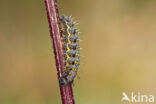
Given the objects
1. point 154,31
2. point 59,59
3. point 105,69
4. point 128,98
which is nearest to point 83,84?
point 105,69

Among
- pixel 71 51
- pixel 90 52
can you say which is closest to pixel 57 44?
pixel 71 51

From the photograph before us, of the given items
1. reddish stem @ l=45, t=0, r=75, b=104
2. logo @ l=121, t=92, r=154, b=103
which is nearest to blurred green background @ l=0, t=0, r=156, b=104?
logo @ l=121, t=92, r=154, b=103

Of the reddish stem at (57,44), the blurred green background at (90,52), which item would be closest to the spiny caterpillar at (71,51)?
the reddish stem at (57,44)

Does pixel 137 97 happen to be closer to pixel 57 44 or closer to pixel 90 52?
pixel 90 52

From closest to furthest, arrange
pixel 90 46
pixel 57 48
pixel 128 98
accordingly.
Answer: pixel 57 48
pixel 128 98
pixel 90 46

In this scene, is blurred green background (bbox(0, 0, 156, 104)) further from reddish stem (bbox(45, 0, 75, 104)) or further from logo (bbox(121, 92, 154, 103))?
reddish stem (bbox(45, 0, 75, 104))

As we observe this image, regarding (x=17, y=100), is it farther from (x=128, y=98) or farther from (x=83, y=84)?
(x=128, y=98)
